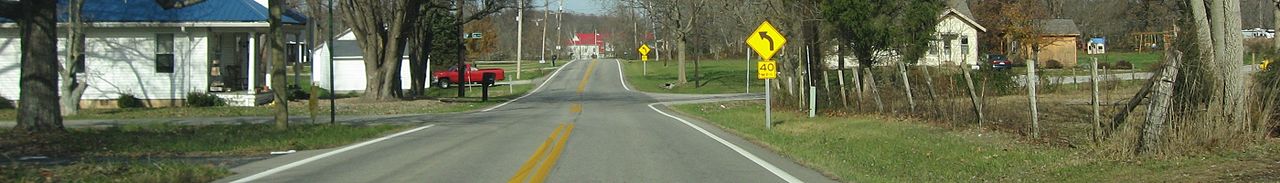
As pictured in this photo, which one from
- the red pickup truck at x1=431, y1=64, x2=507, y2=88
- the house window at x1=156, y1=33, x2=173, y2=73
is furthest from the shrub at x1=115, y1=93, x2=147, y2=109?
the red pickup truck at x1=431, y1=64, x2=507, y2=88

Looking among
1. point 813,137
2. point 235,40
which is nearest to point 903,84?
point 813,137

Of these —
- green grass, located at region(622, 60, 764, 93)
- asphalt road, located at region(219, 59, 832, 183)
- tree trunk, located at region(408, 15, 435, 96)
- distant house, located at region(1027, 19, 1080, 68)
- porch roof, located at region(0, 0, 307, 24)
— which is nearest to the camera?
asphalt road, located at region(219, 59, 832, 183)

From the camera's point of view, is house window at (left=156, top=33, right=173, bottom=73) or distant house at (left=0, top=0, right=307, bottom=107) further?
house window at (left=156, top=33, right=173, bottom=73)

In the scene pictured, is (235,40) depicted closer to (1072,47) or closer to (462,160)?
(462,160)

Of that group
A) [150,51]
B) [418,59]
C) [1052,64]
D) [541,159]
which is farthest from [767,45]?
[1052,64]

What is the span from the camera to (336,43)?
5703 centimetres

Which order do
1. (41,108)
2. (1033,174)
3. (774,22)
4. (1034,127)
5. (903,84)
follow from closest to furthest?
(1033,174), (1034,127), (41,108), (903,84), (774,22)

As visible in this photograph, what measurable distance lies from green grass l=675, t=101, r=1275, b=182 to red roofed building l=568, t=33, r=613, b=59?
15719cm

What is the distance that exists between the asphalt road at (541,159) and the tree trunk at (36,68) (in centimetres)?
488

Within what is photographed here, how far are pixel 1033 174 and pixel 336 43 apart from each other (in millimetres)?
49524

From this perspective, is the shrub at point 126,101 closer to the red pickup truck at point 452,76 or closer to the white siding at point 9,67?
the white siding at point 9,67

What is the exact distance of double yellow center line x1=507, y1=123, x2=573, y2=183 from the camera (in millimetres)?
11234

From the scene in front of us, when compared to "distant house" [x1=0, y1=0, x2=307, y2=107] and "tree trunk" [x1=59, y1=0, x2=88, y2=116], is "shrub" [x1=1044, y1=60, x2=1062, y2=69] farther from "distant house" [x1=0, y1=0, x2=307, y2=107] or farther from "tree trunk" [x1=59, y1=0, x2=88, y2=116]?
"tree trunk" [x1=59, y1=0, x2=88, y2=116]

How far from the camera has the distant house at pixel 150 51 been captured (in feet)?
109
